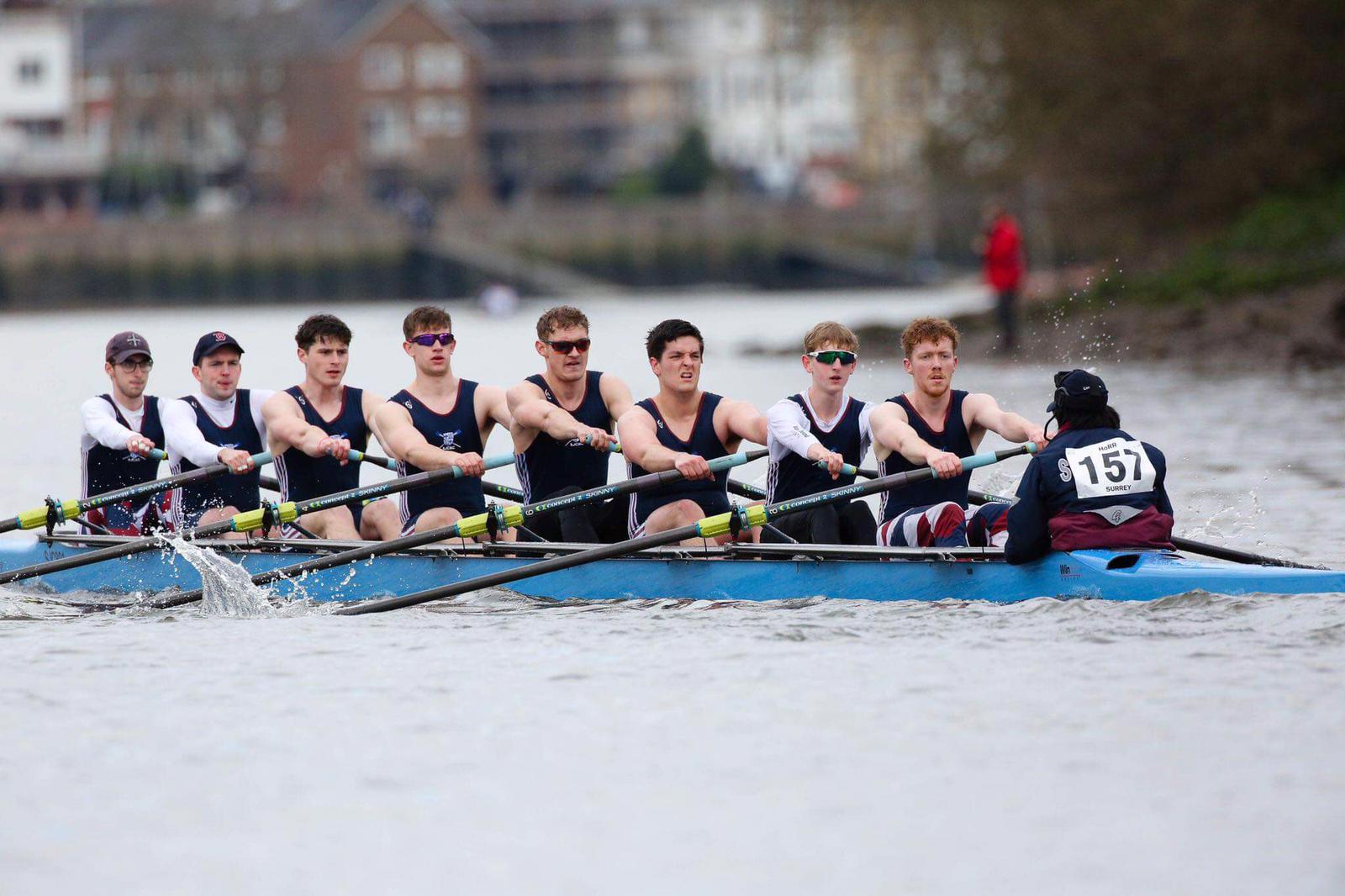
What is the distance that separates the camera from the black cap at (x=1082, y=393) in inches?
360

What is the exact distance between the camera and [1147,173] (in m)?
31.8

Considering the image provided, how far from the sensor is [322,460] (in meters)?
11.3

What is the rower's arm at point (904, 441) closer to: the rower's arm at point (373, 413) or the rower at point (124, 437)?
the rower's arm at point (373, 413)

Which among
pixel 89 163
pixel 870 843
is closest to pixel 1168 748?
pixel 870 843

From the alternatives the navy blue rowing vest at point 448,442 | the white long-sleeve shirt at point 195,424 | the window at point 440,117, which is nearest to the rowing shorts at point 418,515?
the navy blue rowing vest at point 448,442

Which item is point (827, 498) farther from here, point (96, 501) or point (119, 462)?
point (119, 462)

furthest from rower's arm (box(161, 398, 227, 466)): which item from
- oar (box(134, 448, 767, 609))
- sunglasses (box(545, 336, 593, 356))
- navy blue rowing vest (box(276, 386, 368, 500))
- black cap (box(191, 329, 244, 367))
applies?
sunglasses (box(545, 336, 593, 356))

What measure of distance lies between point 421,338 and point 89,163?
73529 mm

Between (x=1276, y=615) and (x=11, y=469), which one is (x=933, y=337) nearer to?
(x=1276, y=615)

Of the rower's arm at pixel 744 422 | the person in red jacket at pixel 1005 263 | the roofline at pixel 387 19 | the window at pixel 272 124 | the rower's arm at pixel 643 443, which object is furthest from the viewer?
the roofline at pixel 387 19

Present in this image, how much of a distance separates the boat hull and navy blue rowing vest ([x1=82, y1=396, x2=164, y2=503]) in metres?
0.57

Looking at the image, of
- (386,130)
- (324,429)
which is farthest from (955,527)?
(386,130)

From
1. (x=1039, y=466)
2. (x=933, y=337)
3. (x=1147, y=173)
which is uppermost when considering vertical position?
(x=1147, y=173)

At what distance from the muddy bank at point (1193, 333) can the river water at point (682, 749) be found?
1594 centimetres
